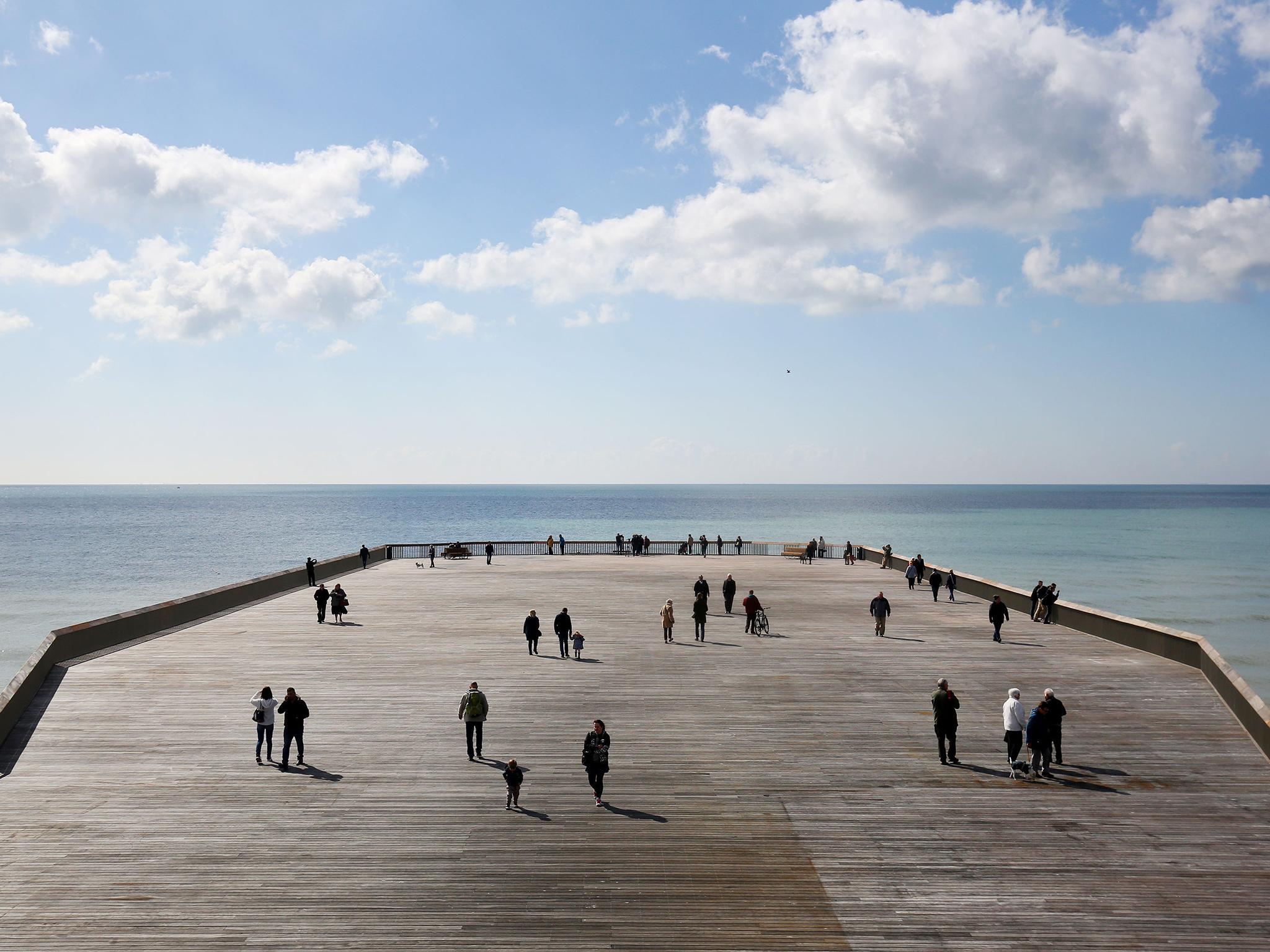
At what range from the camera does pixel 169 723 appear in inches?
647

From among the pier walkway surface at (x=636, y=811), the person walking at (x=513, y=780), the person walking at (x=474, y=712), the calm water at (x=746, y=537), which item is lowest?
the calm water at (x=746, y=537)

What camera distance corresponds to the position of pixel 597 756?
1245 centimetres

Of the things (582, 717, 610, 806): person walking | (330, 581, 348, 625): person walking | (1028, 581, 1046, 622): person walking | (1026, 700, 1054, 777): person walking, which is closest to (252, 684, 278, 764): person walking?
(582, 717, 610, 806): person walking

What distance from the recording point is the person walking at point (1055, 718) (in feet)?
45.6

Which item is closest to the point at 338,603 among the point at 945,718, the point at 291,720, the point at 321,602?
the point at 321,602

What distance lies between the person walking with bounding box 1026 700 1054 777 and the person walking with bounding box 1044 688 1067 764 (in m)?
0.05

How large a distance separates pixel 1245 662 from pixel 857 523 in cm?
14543

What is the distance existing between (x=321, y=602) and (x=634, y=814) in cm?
1685

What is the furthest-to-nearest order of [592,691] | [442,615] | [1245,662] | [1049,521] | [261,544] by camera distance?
[1049,521] → [261,544] → [1245,662] → [442,615] → [592,691]

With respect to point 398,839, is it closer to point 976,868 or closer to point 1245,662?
point 976,868

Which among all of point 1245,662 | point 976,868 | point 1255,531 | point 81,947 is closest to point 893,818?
point 976,868

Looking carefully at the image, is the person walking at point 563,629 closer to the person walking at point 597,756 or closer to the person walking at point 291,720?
the person walking at point 291,720

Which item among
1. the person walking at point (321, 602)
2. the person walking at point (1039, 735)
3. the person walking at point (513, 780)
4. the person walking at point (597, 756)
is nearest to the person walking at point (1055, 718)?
the person walking at point (1039, 735)

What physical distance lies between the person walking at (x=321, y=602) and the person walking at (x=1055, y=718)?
20.3m
